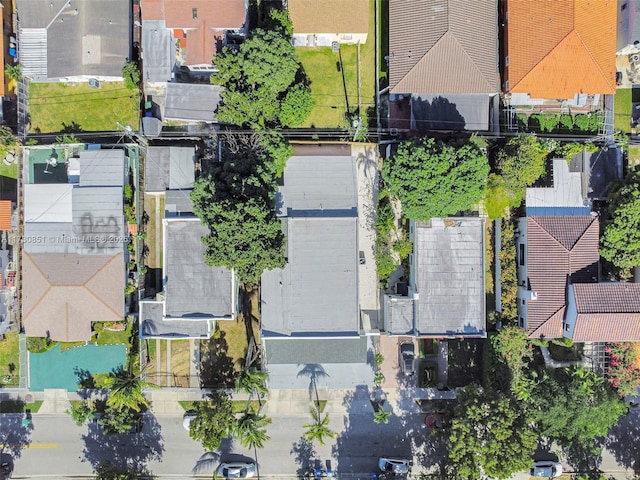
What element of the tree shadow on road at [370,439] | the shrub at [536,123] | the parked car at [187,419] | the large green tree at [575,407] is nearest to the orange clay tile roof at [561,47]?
the shrub at [536,123]

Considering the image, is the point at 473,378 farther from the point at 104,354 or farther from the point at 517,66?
the point at 104,354

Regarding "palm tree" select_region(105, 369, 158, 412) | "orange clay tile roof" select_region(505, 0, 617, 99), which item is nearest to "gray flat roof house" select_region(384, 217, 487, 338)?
"orange clay tile roof" select_region(505, 0, 617, 99)

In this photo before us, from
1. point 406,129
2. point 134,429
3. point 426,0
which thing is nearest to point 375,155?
point 406,129

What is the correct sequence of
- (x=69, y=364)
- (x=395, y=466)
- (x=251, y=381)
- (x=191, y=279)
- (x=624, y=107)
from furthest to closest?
(x=624, y=107) < (x=69, y=364) < (x=395, y=466) < (x=191, y=279) < (x=251, y=381)

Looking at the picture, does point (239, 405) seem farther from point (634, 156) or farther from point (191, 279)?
point (634, 156)

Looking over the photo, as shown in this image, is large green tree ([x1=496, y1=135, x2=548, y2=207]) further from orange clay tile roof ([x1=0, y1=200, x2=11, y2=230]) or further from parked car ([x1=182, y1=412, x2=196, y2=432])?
orange clay tile roof ([x1=0, y1=200, x2=11, y2=230])

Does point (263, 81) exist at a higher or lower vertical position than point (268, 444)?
higher

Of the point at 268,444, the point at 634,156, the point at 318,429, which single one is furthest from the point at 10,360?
the point at 634,156
